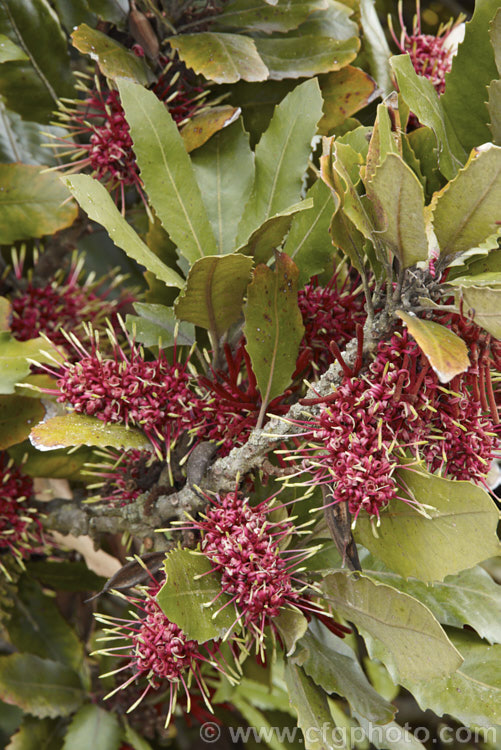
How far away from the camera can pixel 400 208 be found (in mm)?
525

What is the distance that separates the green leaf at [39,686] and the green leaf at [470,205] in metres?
0.82

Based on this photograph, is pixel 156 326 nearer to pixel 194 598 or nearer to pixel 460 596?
pixel 194 598

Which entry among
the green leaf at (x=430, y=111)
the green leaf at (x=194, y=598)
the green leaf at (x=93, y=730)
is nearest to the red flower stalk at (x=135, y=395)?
the green leaf at (x=194, y=598)

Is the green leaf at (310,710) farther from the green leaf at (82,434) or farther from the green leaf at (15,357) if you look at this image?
the green leaf at (15,357)

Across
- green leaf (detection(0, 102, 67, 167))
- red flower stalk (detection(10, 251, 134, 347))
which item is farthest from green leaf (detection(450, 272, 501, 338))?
green leaf (detection(0, 102, 67, 167))

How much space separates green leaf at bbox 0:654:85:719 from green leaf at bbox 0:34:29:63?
783 millimetres

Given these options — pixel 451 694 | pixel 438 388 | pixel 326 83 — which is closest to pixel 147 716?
pixel 451 694

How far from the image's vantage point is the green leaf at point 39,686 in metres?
0.98

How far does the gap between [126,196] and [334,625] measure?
0.63 m

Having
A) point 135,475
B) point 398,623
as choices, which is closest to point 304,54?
point 135,475

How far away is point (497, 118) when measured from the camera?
619mm

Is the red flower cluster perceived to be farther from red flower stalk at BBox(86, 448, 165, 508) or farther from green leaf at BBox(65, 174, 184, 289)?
green leaf at BBox(65, 174, 184, 289)

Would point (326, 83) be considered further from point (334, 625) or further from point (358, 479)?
point (334, 625)

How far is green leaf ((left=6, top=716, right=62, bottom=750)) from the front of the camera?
102 centimetres
